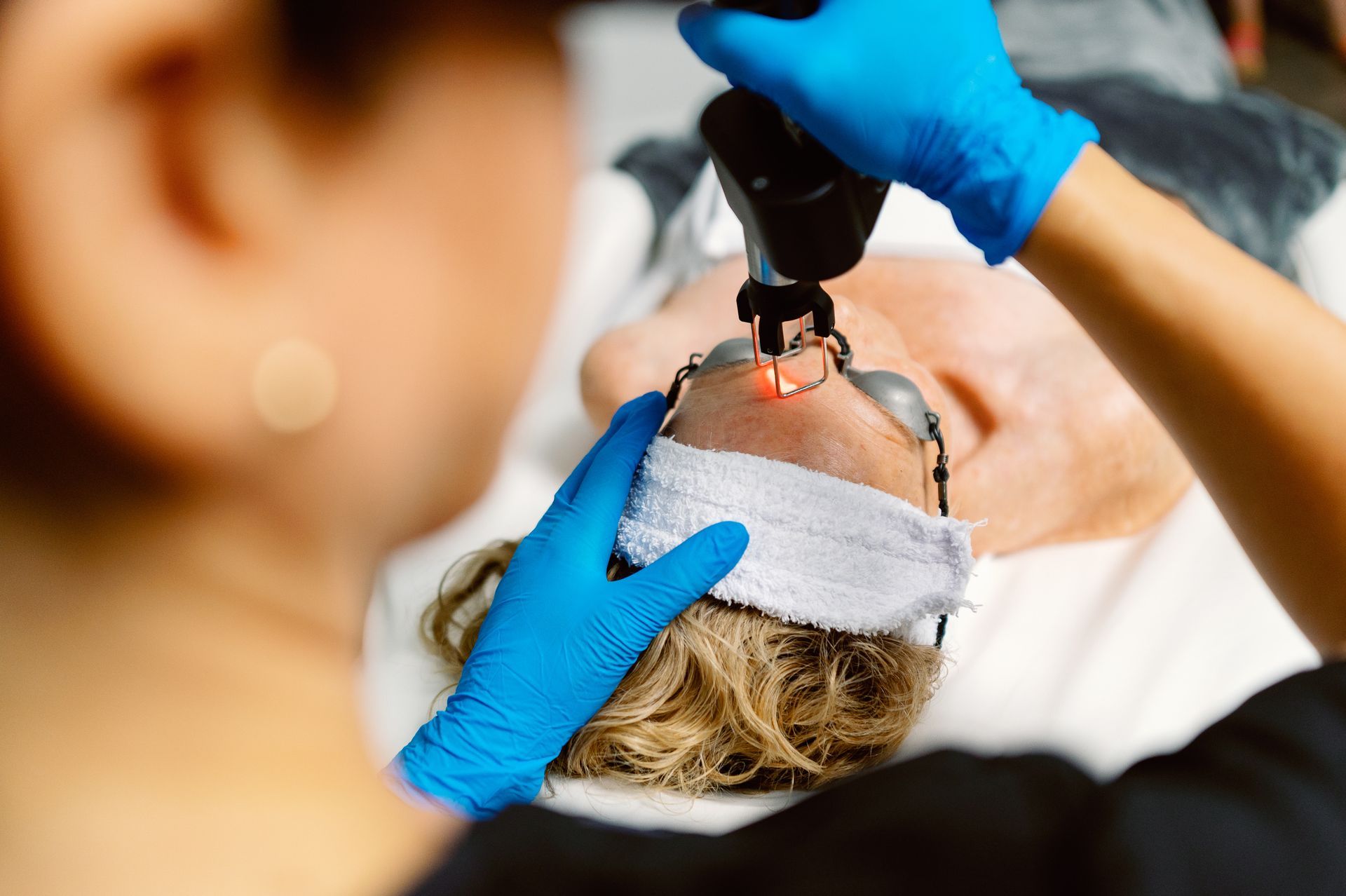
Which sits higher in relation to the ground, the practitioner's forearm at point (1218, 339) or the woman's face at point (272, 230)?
the woman's face at point (272, 230)

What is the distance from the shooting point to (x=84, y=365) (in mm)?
267

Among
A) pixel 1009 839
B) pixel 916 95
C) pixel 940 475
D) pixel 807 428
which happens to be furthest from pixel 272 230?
pixel 940 475

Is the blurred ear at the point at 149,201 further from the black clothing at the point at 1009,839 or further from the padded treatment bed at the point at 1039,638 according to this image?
the padded treatment bed at the point at 1039,638

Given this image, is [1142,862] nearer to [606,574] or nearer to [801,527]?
[801,527]

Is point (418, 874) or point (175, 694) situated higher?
point (175, 694)

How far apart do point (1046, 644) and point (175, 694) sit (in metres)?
1.13

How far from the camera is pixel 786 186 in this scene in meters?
0.61

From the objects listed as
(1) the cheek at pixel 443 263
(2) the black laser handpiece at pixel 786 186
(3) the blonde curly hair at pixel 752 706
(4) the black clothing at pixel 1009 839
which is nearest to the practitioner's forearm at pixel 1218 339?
(2) the black laser handpiece at pixel 786 186

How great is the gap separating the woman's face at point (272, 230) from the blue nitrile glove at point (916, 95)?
381 mm

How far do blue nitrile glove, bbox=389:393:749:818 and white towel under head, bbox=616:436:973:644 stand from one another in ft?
0.12

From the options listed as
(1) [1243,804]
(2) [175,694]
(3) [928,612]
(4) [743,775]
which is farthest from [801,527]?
(2) [175,694]

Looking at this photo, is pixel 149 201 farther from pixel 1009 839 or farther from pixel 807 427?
pixel 807 427

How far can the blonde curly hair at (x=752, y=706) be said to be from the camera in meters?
0.94

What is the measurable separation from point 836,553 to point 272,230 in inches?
29.1
